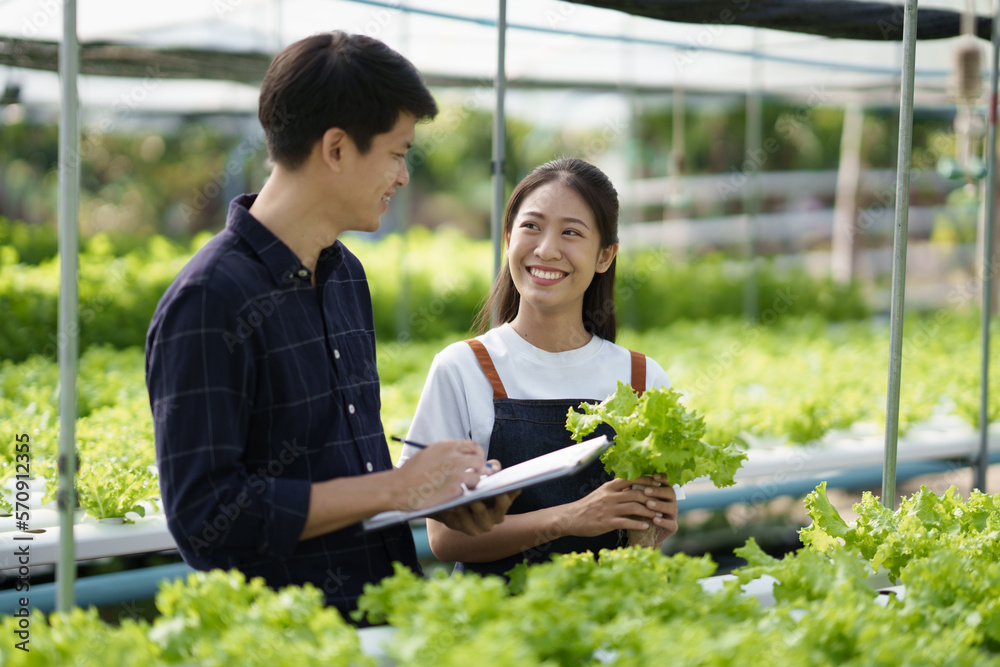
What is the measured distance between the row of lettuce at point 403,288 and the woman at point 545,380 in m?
3.63

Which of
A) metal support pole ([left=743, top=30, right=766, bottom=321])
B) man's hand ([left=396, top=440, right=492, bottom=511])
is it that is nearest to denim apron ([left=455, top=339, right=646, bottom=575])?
man's hand ([left=396, top=440, right=492, bottom=511])

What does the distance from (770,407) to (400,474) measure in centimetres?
353

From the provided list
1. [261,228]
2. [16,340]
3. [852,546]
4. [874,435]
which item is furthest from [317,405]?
[16,340]

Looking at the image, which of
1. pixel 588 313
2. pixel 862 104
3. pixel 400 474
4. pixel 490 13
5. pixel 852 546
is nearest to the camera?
pixel 400 474

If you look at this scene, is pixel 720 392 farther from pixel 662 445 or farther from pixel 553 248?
pixel 662 445

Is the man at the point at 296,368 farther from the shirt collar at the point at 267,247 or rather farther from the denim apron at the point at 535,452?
the denim apron at the point at 535,452

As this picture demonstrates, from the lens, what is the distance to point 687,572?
5.82 feet

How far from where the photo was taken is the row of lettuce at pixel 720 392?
3.44 m

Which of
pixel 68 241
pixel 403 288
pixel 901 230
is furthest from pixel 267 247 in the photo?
pixel 403 288

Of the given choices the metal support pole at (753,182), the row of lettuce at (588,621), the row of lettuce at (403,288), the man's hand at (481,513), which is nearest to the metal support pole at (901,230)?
the row of lettuce at (588,621)

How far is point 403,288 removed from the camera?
263 inches

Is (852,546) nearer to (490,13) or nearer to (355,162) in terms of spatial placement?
(355,162)

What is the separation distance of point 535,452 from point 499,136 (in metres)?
1.32

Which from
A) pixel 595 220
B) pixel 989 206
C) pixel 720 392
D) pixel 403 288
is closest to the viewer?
pixel 595 220
